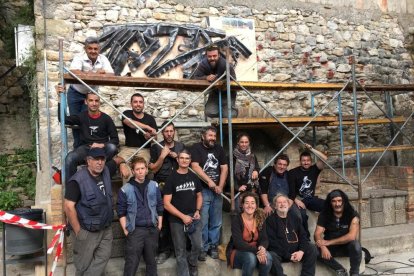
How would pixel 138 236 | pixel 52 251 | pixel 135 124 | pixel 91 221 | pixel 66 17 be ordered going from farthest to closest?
1. pixel 66 17
2. pixel 135 124
3. pixel 52 251
4. pixel 138 236
5. pixel 91 221

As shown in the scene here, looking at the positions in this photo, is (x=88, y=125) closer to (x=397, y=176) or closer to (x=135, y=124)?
(x=135, y=124)

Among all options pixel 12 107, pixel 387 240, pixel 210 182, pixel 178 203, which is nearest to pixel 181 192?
pixel 178 203

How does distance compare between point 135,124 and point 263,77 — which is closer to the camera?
point 135,124

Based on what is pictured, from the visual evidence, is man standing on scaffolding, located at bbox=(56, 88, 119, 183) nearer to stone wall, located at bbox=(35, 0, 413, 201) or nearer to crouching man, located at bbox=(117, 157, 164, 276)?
crouching man, located at bbox=(117, 157, 164, 276)

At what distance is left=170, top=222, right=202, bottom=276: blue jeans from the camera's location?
412 centimetres

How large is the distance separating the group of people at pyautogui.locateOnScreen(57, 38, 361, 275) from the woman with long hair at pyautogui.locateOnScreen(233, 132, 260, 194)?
0.01m

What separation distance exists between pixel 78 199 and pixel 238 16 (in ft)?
15.7

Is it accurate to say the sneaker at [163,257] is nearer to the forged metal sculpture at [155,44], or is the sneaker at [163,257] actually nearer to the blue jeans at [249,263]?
the blue jeans at [249,263]

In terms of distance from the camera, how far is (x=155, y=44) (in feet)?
21.5

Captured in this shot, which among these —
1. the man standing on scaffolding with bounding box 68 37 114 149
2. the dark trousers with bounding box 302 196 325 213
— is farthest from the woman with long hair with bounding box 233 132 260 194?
the man standing on scaffolding with bounding box 68 37 114 149

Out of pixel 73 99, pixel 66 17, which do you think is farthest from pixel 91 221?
pixel 66 17

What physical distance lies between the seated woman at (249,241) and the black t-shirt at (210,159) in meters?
0.49

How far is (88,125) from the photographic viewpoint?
170 inches

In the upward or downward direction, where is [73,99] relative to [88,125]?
upward
